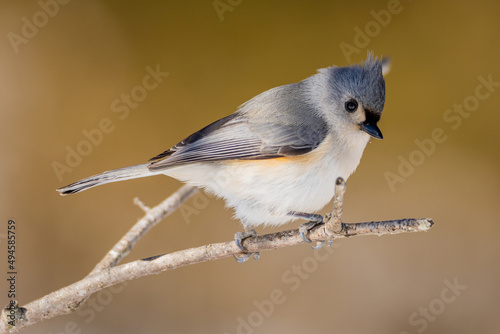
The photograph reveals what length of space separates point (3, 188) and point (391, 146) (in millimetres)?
2366

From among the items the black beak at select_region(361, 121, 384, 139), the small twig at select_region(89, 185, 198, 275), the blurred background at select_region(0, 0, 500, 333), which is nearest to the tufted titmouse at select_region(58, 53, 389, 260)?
the black beak at select_region(361, 121, 384, 139)

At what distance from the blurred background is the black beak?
1.14 m

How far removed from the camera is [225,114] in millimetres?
2629

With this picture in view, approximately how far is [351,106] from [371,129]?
12cm

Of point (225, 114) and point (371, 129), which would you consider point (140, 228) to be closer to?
point (371, 129)

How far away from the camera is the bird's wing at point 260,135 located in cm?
153

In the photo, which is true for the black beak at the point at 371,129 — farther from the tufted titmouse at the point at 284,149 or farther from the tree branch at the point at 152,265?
the tree branch at the point at 152,265

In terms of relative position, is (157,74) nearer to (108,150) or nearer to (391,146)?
(108,150)

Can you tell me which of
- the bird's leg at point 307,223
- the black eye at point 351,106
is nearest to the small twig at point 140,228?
the bird's leg at point 307,223

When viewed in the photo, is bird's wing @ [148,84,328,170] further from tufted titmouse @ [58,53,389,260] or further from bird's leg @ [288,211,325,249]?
bird's leg @ [288,211,325,249]

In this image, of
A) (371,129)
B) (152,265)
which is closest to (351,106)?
(371,129)

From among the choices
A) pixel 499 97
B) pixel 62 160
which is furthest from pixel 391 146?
pixel 62 160

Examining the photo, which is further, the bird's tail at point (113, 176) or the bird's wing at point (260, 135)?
the bird's wing at point (260, 135)

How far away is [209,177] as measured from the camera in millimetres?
1615
